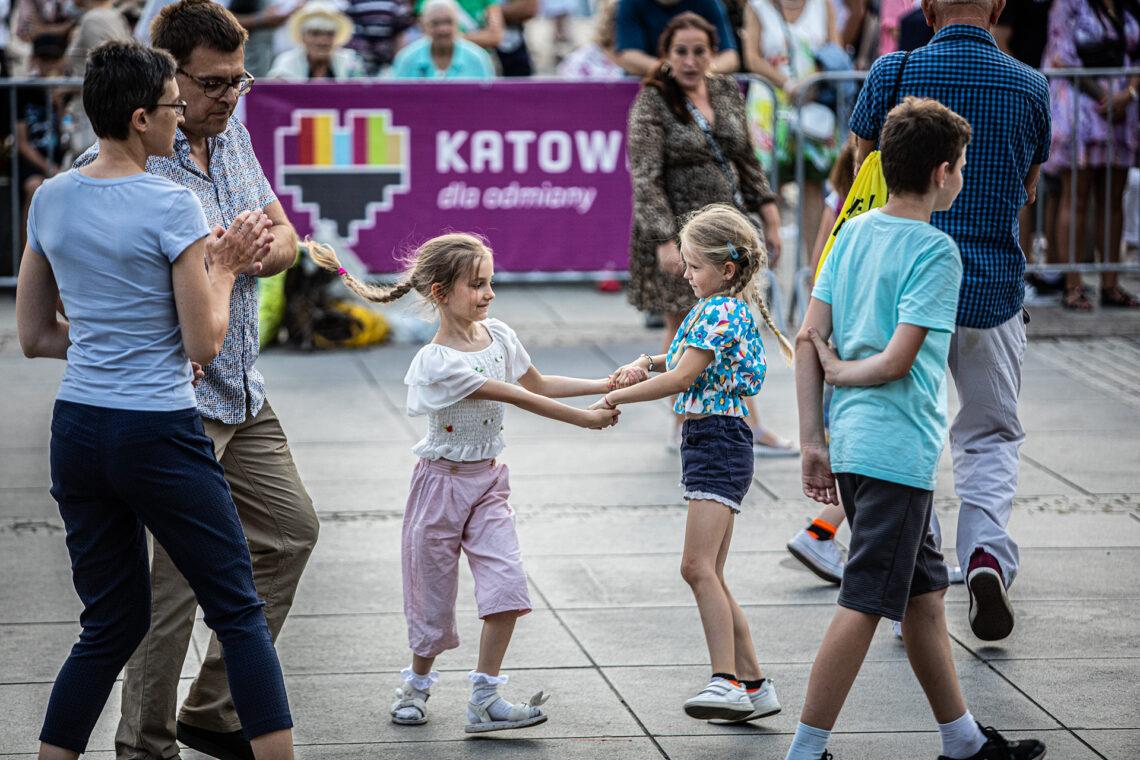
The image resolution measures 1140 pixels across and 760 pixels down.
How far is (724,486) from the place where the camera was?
4.32 m

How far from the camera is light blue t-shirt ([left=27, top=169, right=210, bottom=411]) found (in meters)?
3.29

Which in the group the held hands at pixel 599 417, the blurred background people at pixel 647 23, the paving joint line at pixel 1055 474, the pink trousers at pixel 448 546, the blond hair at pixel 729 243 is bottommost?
the paving joint line at pixel 1055 474

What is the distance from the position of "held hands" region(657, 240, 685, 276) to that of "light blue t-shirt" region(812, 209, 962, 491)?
9.64 ft

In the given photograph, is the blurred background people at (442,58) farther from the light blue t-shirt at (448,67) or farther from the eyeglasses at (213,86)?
the eyeglasses at (213,86)

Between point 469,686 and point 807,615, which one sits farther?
point 807,615

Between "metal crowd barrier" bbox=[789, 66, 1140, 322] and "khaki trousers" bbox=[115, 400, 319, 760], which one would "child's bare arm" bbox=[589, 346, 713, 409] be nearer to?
"khaki trousers" bbox=[115, 400, 319, 760]

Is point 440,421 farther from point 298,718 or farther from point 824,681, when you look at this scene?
point 824,681

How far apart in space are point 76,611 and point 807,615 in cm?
246

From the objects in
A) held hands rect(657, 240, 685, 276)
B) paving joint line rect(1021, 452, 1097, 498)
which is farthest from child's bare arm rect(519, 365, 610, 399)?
paving joint line rect(1021, 452, 1097, 498)

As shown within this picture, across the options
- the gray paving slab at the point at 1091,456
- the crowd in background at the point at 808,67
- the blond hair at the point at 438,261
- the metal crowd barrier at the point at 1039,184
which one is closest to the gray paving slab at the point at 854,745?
the blond hair at the point at 438,261

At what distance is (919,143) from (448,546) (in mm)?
1668

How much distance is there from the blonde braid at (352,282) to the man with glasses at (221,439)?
0.22 meters

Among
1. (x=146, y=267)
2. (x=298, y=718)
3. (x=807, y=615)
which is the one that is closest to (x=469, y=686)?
(x=298, y=718)

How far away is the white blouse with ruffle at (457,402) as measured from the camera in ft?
13.7
